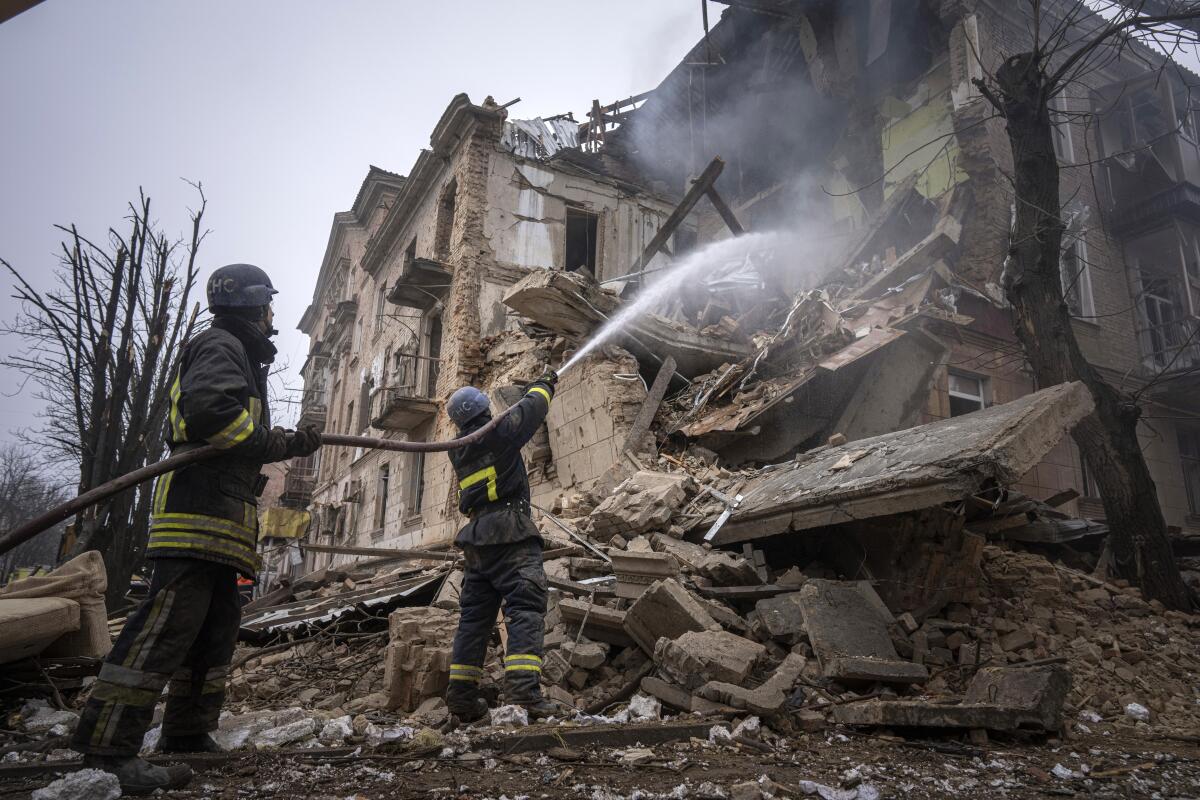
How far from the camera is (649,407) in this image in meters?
9.56

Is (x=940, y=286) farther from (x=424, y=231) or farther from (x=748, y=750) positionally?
(x=424, y=231)

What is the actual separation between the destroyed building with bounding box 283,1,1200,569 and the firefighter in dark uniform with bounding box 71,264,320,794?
413 cm

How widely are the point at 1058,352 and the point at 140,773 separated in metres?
7.75

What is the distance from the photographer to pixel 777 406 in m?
8.64

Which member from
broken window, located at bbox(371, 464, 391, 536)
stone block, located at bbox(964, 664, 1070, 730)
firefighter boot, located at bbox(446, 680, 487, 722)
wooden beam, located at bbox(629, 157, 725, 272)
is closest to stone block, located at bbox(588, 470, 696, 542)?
firefighter boot, located at bbox(446, 680, 487, 722)

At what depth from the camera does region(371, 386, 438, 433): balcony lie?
15812mm

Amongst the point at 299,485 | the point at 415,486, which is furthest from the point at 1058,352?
the point at 299,485

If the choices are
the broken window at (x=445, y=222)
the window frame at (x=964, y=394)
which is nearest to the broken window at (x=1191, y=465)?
the window frame at (x=964, y=394)

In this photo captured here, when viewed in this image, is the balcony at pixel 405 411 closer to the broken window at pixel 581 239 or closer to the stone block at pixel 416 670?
the broken window at pixel 581 239

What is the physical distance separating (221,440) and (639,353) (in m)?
7.67

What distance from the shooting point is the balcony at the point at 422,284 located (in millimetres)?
15728

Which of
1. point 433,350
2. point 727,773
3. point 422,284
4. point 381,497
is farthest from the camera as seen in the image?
point 381,497

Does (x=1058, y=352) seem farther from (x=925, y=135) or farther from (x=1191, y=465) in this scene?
(x=1191, y=465)

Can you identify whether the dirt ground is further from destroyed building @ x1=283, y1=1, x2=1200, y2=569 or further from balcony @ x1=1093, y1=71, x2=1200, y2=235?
balcony @ x1=1093, y1=71, x2=1200, y2=235
